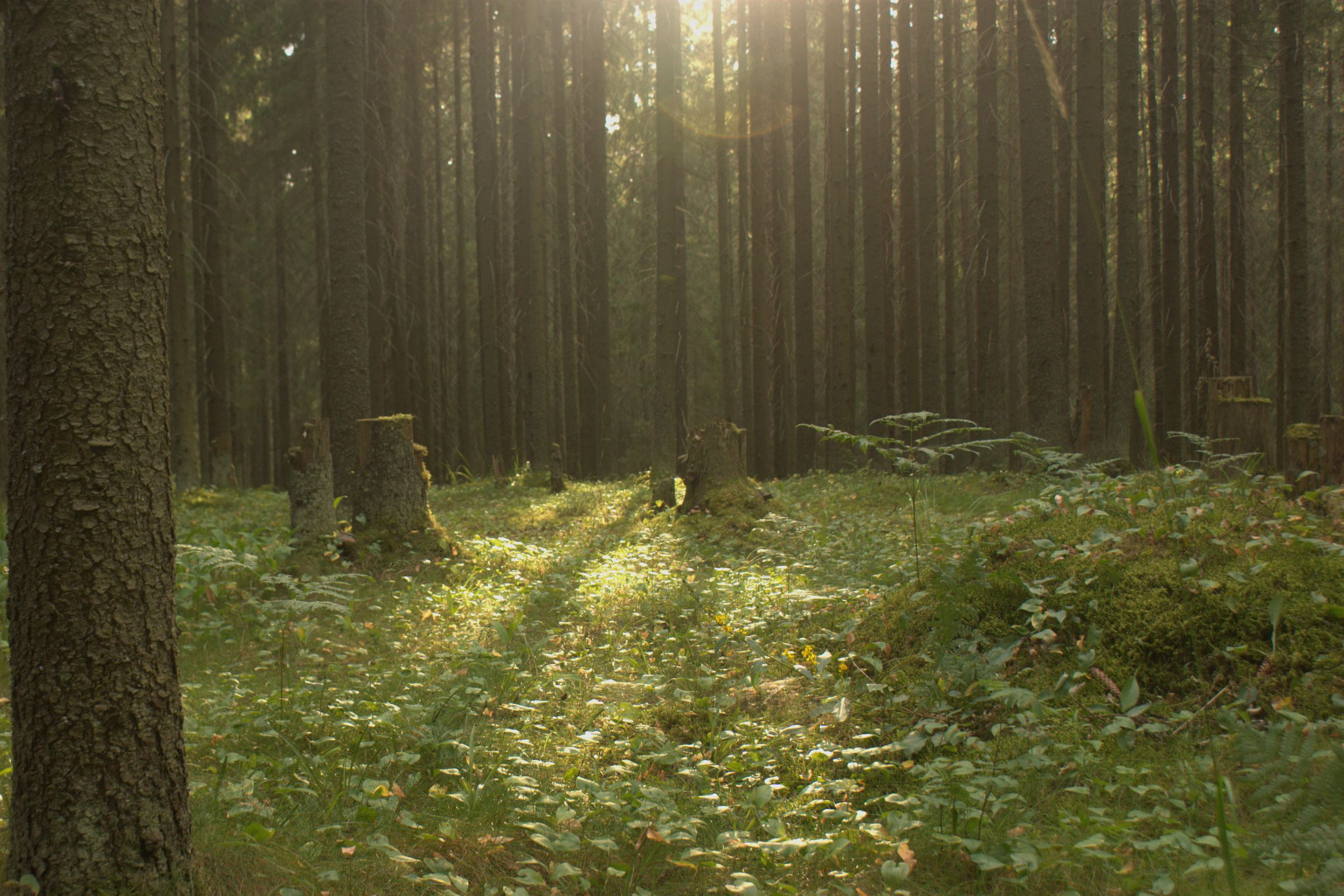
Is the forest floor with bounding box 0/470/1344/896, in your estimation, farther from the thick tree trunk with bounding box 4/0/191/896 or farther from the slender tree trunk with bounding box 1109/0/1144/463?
the slender tree trunk with bounding box 1109/0/1144/463

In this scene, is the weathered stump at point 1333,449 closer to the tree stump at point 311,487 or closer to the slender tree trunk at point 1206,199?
the tree stump at point 311,487

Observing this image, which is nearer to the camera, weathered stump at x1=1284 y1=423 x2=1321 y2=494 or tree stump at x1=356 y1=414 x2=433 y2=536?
weathered stump at x1=1284 y1=423 x2=1321 y2=494

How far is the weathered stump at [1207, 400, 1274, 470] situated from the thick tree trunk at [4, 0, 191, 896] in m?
8.03

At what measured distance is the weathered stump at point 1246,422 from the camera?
23.7ft

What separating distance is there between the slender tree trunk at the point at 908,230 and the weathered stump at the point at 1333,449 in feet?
35.0

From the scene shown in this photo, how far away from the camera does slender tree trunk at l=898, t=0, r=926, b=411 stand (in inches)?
687

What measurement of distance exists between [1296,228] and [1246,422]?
1038 centimetres

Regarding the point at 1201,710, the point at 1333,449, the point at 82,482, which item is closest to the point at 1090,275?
the point at 1333,449

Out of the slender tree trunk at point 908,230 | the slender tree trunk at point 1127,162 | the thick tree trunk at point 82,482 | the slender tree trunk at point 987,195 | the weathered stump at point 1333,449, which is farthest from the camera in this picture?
the slender tree trunk at point 908,230

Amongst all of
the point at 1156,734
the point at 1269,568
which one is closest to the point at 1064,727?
the point at 1156,734

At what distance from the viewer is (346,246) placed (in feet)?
32.4

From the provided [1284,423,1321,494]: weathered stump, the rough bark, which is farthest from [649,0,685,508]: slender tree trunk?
[1284,423,1321,494]: weathered stump

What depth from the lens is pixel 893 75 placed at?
22625 millimetres

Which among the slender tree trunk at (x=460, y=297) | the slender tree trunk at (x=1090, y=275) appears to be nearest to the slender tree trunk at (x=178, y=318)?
the slender tree trunk at (x=460, y=297)
